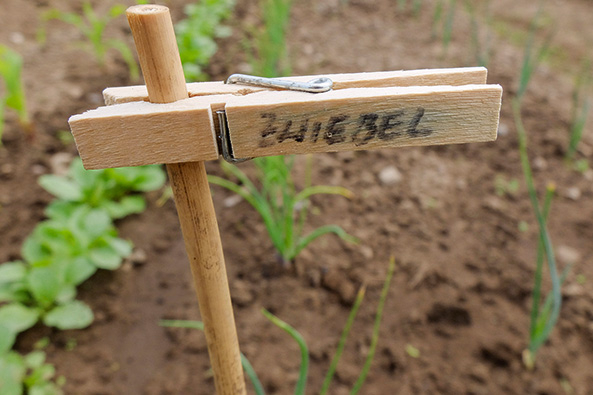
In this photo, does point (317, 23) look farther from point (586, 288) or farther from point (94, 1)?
point (586, 288)

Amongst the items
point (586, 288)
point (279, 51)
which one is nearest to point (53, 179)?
point (279, 51)

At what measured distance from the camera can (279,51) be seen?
6.72 feet

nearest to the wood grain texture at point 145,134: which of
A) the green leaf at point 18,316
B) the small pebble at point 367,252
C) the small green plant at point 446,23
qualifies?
the green leaf at point 18,316

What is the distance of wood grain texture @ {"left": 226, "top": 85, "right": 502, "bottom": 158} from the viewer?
45 cm

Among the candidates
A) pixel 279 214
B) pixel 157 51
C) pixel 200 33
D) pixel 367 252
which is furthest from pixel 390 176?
pixel 200 33

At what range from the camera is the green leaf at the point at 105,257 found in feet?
4.03

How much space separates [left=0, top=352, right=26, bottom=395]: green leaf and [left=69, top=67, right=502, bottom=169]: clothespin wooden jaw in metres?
0.80

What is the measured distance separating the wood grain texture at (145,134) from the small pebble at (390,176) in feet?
4.28

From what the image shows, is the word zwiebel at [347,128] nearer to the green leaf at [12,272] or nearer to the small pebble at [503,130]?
the green leaf at [12,272]

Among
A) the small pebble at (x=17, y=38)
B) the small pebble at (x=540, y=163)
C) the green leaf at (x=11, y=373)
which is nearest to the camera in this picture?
the green leaf at (x=11, y=373)

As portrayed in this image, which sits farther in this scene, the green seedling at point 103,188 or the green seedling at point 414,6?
the green seedling at point 414,6

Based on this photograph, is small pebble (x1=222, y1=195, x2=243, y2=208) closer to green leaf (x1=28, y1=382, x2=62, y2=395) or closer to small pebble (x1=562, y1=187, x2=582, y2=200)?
green leaf (x1=28, y1=382, x2=62, y2=395)

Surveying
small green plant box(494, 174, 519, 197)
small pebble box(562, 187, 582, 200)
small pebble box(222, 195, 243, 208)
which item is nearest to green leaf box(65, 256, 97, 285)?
small pebble box(222, 195, 243, 208)

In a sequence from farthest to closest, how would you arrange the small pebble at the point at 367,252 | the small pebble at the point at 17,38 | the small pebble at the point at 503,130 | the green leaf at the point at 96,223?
the small pebble at the point at 17,38 < the small pebble at the point at 503,130 < the small pebble at the point at 367,252 < the green leaf at the point at 96,223
